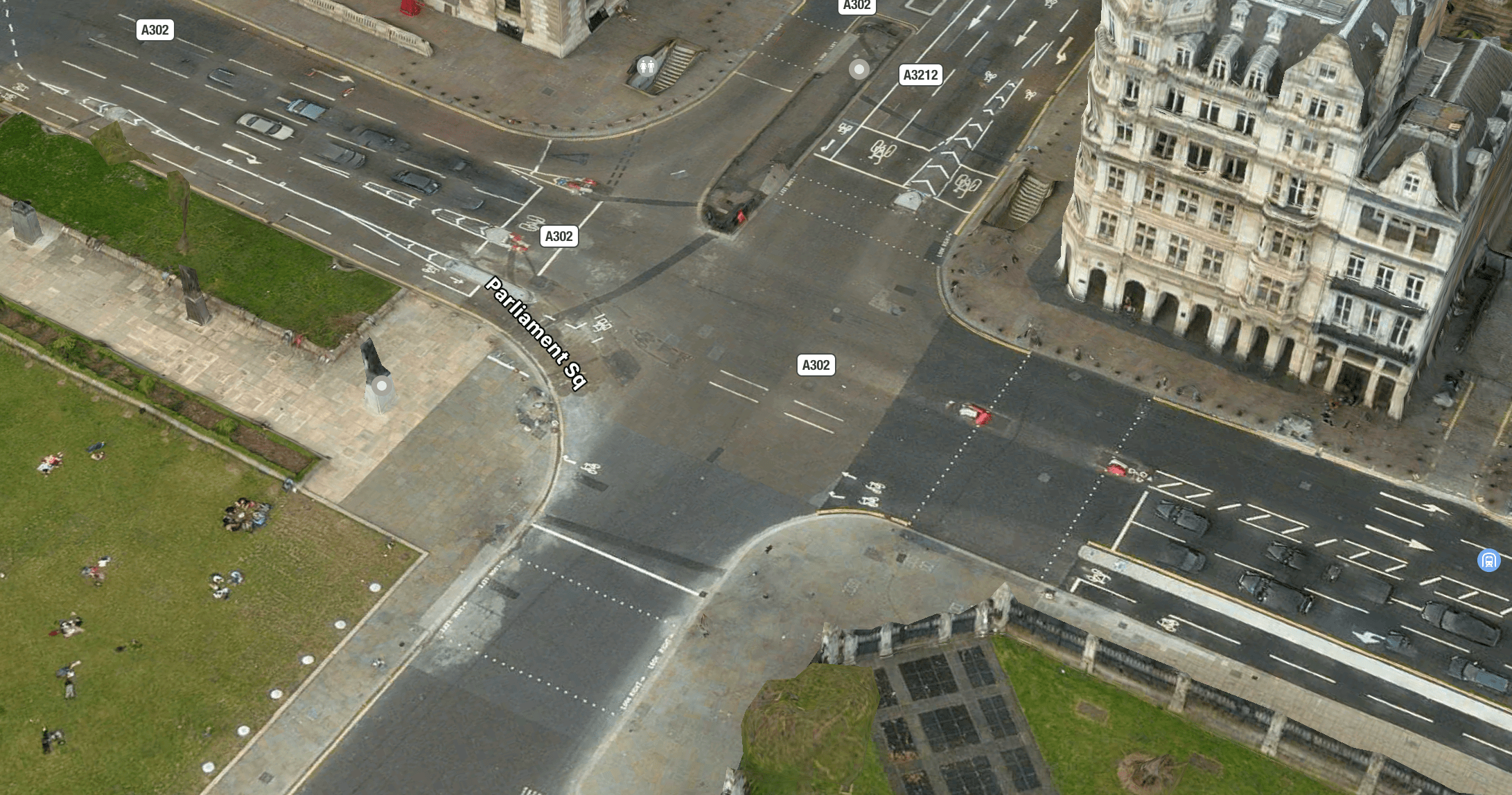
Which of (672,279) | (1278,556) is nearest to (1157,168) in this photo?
(1278,556)

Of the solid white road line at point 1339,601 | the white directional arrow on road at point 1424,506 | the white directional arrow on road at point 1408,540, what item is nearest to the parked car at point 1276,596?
the solid white road line at point 1339,601

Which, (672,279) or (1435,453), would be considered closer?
(1435,453)

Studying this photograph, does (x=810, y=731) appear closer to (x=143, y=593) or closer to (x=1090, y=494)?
(x=1090, y=494)

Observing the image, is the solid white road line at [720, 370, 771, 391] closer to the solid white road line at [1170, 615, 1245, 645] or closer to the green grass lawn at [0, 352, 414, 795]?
the green grass lawn at [0, 352, 414, 795]

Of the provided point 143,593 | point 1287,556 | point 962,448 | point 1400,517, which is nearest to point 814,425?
point 962,448

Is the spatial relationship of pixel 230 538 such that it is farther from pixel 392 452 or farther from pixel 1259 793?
pixel 1259 793

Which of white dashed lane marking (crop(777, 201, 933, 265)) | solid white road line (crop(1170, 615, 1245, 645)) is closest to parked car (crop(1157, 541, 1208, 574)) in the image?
solid white road line (crop(1170, 615, 1245, 645))
